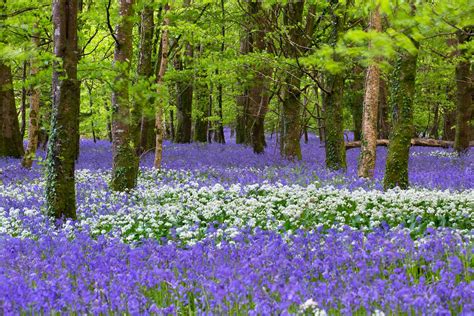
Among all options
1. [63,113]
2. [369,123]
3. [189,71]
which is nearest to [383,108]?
[189,71]

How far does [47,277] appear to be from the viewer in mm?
5129

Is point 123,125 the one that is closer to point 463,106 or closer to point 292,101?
point 292,101

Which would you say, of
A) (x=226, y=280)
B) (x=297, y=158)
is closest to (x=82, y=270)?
(x=226, y=280)

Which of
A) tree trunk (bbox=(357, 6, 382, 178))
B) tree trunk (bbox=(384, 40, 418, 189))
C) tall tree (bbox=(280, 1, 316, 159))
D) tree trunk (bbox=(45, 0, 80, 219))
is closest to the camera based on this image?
tree trunk (bbox=(45, 0, 80, 219))

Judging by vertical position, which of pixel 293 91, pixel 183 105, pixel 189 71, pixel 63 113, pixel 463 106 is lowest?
pixel 63 113

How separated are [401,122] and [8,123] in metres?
15.6

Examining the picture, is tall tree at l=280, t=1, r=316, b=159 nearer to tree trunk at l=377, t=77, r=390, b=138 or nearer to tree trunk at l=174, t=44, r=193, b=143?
tree trunk at l=174, t=44, r=193, b=143

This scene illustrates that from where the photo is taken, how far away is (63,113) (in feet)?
26.6

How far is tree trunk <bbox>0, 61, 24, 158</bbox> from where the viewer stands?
A: 1966 centimetres

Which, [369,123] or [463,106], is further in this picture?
[463,106]

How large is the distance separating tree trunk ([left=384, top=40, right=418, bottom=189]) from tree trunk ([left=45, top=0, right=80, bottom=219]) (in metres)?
6.76

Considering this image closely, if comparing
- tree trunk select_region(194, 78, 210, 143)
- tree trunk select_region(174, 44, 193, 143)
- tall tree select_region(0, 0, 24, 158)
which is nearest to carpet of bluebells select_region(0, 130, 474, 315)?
tall tree select_region(0, 0, 24, 158)

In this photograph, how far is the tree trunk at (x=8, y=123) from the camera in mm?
19656

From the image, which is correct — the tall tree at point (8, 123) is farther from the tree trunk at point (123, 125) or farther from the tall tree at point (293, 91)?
the tall tree at point (293, 91)
